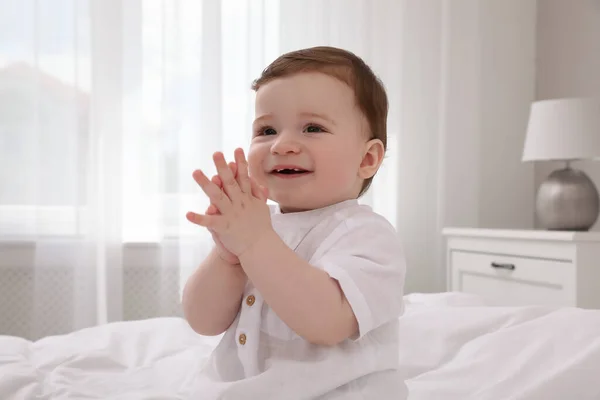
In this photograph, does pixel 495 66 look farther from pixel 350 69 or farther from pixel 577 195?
pixel 350 69

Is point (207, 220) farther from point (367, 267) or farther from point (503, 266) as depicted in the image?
point (503, 266)

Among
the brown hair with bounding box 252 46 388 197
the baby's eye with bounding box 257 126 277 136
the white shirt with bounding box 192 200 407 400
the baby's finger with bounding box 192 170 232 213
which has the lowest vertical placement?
the white shirt with bounding box 192 200 407 400

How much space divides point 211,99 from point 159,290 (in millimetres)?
807

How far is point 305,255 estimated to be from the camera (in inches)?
34.3

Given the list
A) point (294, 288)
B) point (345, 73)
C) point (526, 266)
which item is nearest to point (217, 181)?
point (294, 288)

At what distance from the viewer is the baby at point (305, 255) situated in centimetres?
75

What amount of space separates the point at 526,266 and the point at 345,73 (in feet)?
5.50

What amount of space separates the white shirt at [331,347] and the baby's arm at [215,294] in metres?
0.02

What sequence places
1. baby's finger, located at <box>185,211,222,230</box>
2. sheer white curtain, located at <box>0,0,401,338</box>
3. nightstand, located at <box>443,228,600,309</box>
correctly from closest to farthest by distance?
baby's finger, located at <box>185,211,222,230</box> → nightstand, located at <box>443,228,600,309</box> → sheer white curtain, located at <box>0,0,401,338</box>

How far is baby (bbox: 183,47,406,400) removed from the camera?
75 cm

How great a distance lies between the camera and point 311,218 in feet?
2.93

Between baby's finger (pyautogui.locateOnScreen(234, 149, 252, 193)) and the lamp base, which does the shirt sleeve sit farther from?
the lamp base

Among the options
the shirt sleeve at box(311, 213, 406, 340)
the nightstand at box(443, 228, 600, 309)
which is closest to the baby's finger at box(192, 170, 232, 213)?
the shirt sleeve at box(311, 213, 406, 340)

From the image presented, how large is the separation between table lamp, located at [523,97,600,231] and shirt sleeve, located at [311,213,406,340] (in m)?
1.74
